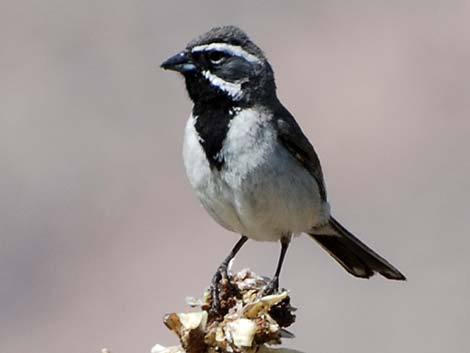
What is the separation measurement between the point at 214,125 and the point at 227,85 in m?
0.21

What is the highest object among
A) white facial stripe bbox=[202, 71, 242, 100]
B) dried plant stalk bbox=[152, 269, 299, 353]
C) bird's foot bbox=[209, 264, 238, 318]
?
white facial stripe bbox=[202, 71, 242, 100]

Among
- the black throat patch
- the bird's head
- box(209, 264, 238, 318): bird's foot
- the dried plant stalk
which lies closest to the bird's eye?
the bird's head

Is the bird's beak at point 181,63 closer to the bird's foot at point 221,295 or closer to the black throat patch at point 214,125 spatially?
the black throat patch at point 214,125

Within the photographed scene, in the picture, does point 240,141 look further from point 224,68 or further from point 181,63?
point 181,63

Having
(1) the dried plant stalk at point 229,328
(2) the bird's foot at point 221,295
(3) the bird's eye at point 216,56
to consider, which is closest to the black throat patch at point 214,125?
(3) the bird's eye at point 216,56

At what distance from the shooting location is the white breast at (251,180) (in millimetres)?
5383

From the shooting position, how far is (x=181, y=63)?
520 centimetres

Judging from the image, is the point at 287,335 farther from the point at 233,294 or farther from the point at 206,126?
the point at 206,126

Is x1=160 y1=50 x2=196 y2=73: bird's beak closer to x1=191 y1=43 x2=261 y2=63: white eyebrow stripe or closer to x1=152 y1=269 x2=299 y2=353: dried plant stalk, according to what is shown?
x1=191 y1=43 x2=261 y2=63: white eyebrow stripe

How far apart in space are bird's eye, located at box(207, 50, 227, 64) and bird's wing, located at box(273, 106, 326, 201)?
49 centimetres

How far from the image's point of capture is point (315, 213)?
5.96 m

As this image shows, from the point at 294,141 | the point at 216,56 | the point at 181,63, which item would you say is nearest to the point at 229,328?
the point at 181,63

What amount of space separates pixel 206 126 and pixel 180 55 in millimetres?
413

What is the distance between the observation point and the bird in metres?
5.34
